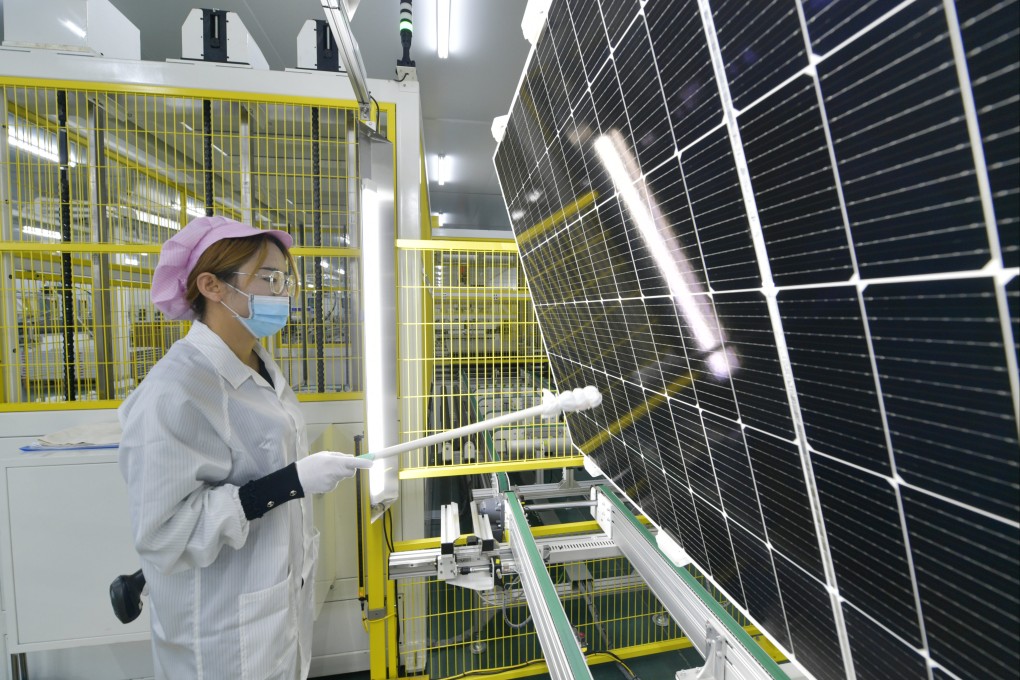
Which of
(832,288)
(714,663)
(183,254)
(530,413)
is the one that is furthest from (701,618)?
(183,254)

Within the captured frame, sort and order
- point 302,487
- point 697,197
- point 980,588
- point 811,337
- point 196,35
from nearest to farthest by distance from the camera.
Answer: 1. point 980,588
2. point 811,337
3. point 697,197
4. point 302,487
5. point 196,35

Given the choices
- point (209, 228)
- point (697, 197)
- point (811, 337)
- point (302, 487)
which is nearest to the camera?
point (811, 337)

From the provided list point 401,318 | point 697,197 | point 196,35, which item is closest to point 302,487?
point 401,318

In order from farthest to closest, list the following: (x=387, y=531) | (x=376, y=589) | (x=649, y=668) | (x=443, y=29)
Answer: (x=443, y=29)
(x=649, y=668)
(x=387, y=531)
(x=376, y=589)

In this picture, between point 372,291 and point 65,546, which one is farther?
point 65,546

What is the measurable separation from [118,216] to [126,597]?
229 centimetres

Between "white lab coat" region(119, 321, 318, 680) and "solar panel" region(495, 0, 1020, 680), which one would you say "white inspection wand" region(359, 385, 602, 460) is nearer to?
"solar panel" region(495, 0, 1020, 680)

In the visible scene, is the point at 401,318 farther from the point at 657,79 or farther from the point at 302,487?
the point at 657,79

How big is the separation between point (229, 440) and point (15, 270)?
242cm

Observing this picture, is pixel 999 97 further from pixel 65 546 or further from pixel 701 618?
pixel 65 546

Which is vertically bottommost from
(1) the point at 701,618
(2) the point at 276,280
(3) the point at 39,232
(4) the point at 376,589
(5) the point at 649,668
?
(5) the point at 649,668

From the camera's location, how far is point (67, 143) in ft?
8.07

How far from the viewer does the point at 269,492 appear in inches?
52.2

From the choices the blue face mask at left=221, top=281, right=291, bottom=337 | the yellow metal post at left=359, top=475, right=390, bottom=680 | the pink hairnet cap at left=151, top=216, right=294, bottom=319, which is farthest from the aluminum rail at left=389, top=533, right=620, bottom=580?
the pink hairnet cap at left=151, top=216, right=294, bottom=319
